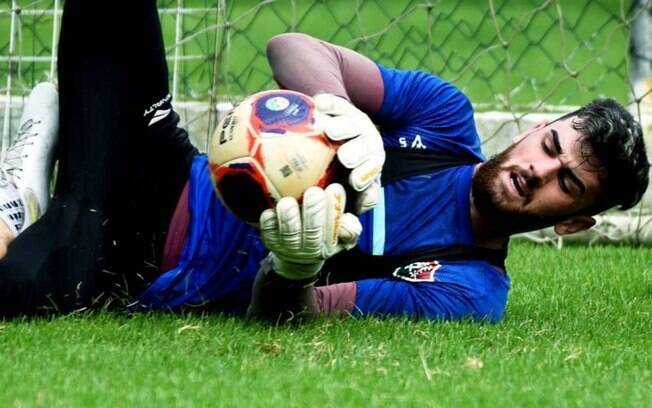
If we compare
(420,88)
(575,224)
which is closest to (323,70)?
(420,88)

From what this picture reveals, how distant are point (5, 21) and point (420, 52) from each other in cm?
305

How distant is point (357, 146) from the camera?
147 inches

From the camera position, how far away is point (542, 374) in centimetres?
362

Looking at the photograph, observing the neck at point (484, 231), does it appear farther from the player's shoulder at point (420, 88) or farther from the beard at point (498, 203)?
the player's shoulder at point (420, 88)

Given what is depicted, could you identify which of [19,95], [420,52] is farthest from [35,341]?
[420,52]

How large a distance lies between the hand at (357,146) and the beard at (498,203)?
612 millimetres

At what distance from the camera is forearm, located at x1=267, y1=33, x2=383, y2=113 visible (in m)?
4.22

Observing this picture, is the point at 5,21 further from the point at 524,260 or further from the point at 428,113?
the point at 428,113

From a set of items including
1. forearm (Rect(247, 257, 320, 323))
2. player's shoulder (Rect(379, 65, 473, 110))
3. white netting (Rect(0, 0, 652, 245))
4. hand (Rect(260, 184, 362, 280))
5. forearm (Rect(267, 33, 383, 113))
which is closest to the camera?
hand (Rect(260, 184, 362, 280))

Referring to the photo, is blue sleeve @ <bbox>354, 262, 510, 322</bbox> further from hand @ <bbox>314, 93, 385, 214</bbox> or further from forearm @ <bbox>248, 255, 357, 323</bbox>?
hand @ <bbox>314, 93, 385, 214</bbox>

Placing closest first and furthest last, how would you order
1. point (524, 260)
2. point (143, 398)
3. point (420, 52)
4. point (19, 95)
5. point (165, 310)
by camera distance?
1. point (143, 398)
2. point (165, 310)
3. point (524, 260)
4. point (19, 95)
5. point (420, 52)

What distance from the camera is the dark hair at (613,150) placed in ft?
14.3

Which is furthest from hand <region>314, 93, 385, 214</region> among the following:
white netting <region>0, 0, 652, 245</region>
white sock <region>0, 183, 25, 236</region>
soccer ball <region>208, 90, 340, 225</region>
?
white netting <region>0, 0, 652, 245</region>

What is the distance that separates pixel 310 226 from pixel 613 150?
3.78 ft
